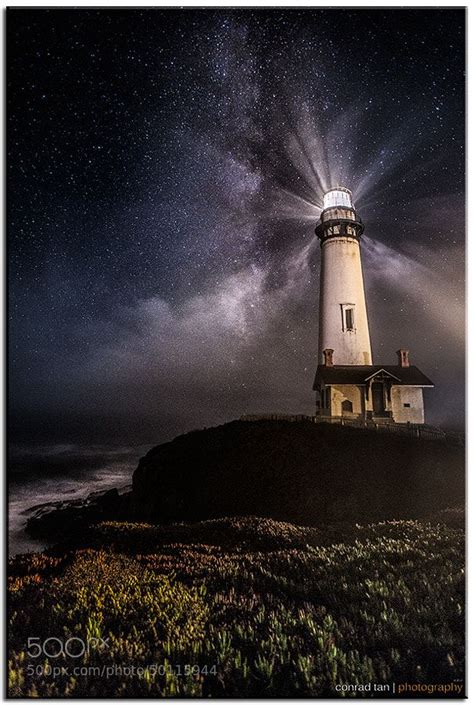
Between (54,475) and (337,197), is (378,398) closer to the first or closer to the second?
(337,197)

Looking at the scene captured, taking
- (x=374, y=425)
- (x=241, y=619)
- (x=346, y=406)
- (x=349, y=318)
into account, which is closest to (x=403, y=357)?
(x=374, y=425)

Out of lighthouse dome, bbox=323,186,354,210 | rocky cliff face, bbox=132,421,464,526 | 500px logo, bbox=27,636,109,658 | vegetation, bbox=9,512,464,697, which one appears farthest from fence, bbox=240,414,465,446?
500px logo, bbox=27,636,109,658

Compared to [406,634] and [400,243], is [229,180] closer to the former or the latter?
[400,243]

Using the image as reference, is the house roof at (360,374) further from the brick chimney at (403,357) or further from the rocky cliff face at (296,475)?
the rocky cliff face at (296,475)

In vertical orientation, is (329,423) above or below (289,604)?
above

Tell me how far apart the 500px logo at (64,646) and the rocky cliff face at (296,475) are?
214 inches

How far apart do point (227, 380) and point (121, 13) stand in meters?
7.23

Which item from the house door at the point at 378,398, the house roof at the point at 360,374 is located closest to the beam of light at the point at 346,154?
the house roof at the point at 360,374

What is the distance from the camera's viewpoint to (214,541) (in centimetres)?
748

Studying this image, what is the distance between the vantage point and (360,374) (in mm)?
14492

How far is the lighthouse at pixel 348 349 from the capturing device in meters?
12.4

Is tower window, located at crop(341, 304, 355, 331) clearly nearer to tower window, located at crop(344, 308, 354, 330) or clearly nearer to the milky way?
tower window, located at crop(344, 308, 354, 330)

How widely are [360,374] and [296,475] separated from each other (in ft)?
15.4

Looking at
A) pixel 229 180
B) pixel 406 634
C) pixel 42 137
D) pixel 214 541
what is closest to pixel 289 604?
pixel 406 634
